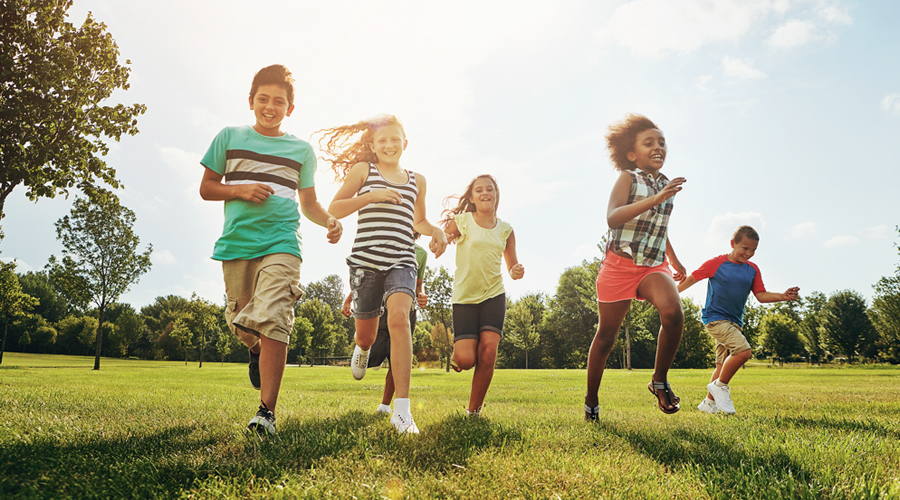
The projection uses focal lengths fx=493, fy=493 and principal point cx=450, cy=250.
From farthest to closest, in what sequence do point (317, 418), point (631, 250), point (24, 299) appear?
point (24, 299), point (631, 250), point (317, 418)

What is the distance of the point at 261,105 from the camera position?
3.96 meters

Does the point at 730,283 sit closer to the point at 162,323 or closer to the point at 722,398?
the point at 722,398

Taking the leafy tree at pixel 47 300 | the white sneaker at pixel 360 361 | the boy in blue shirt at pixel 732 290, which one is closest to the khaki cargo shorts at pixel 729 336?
the boy in blue shirt at pixel 732 290

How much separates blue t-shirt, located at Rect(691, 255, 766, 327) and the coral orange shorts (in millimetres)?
2467

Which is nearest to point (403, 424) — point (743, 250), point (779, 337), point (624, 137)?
point (624, 137)

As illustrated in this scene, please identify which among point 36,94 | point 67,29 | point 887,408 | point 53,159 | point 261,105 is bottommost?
point 887,408

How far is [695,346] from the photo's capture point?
177 ft

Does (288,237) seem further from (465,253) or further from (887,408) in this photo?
(887,408)

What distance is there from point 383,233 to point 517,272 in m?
1.59

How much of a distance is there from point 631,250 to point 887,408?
482 centimetres

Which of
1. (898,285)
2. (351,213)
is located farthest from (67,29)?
(898,285)

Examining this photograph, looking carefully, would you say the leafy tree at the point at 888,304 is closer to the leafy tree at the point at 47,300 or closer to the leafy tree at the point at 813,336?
the leafy tree at the point at 813,336

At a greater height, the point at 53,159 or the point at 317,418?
the point at 53,159

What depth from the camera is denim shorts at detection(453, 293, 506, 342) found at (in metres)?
4.91
